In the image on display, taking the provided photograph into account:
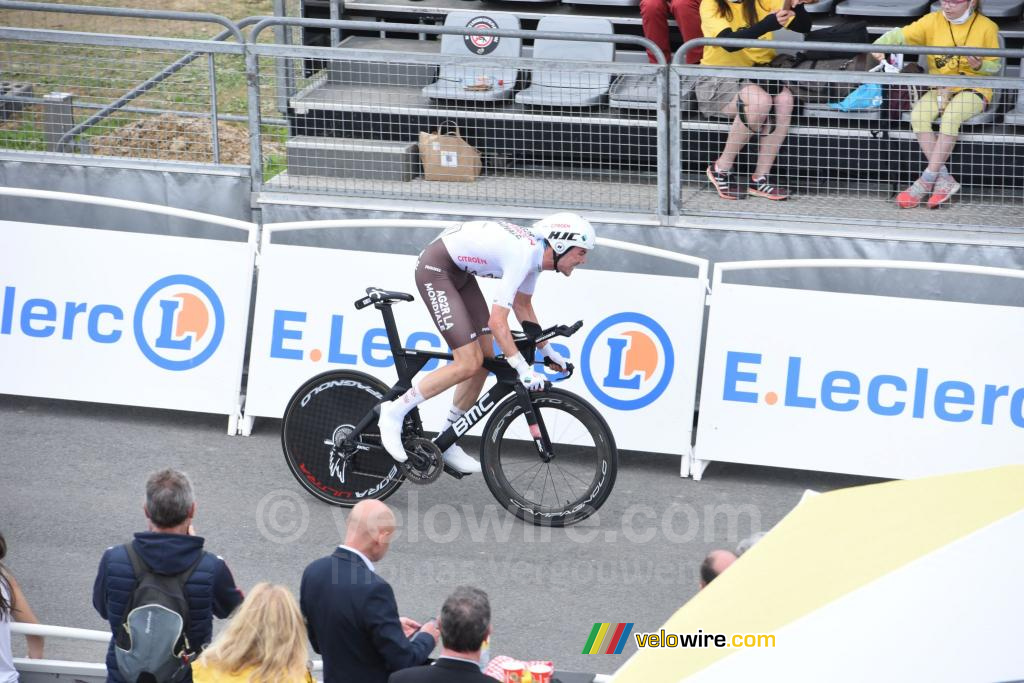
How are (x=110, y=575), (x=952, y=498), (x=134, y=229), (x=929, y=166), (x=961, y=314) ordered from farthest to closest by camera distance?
(x=134, y=229), (x=929, y=166), (x=961, y=314), (x=110, y=575), (x=952, y=498)

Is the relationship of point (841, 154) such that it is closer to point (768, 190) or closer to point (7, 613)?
point (768, 190)

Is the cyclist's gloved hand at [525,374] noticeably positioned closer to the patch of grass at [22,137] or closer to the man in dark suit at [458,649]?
the man in dark suit at [458,649]

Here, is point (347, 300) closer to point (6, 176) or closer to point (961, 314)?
point (6, 176)

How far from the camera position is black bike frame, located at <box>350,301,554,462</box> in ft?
24.0

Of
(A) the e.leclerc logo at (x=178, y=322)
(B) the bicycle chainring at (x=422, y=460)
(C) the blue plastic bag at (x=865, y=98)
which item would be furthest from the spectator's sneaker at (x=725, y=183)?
(A) the e.leclerc logo at (x=178, y=322)

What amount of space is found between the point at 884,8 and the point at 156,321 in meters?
6.42

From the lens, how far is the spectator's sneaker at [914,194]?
863 centimetres

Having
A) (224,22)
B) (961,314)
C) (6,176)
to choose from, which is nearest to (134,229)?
(6,176)

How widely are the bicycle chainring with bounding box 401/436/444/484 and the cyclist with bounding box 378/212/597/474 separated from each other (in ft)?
0.25

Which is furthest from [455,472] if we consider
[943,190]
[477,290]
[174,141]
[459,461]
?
[174,141]

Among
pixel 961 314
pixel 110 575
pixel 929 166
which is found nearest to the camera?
pixel 110 575

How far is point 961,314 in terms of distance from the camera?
26.0 ft

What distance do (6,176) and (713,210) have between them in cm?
527

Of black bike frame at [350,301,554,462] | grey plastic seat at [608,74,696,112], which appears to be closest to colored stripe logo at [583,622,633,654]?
black bike frame at [350,301,554,462]
